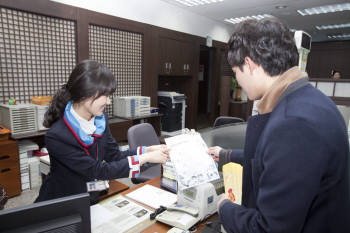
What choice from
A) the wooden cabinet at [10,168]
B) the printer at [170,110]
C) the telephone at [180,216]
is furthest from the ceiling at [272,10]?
the telephone at [180,216]

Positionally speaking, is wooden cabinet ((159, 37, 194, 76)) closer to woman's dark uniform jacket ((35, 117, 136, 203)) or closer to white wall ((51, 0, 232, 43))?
white wall ((51, 0, 232, 43))

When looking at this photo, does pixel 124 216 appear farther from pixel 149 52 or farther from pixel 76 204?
pixel 149 52

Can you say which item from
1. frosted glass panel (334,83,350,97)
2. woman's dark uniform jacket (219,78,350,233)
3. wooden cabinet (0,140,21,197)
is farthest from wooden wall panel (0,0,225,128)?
woman's dark uniform jacket (219,78,350,233)

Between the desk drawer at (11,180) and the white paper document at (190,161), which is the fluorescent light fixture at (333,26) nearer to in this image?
the white paper document at (190,161)

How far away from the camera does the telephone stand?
1.09 meters

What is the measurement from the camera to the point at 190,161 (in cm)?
110

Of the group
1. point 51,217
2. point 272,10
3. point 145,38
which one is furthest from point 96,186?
point 272,10

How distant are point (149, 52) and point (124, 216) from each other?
3.63 meters

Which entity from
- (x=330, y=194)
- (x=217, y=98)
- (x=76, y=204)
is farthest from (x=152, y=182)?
(x=217, y=98)

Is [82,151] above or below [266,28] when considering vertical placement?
below

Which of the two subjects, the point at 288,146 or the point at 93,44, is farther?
the point at 93,44

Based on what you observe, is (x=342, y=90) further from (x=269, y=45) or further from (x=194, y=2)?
(x=269, y=45)

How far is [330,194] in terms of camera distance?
66 centimetres

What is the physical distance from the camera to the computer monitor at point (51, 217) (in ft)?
1.85
